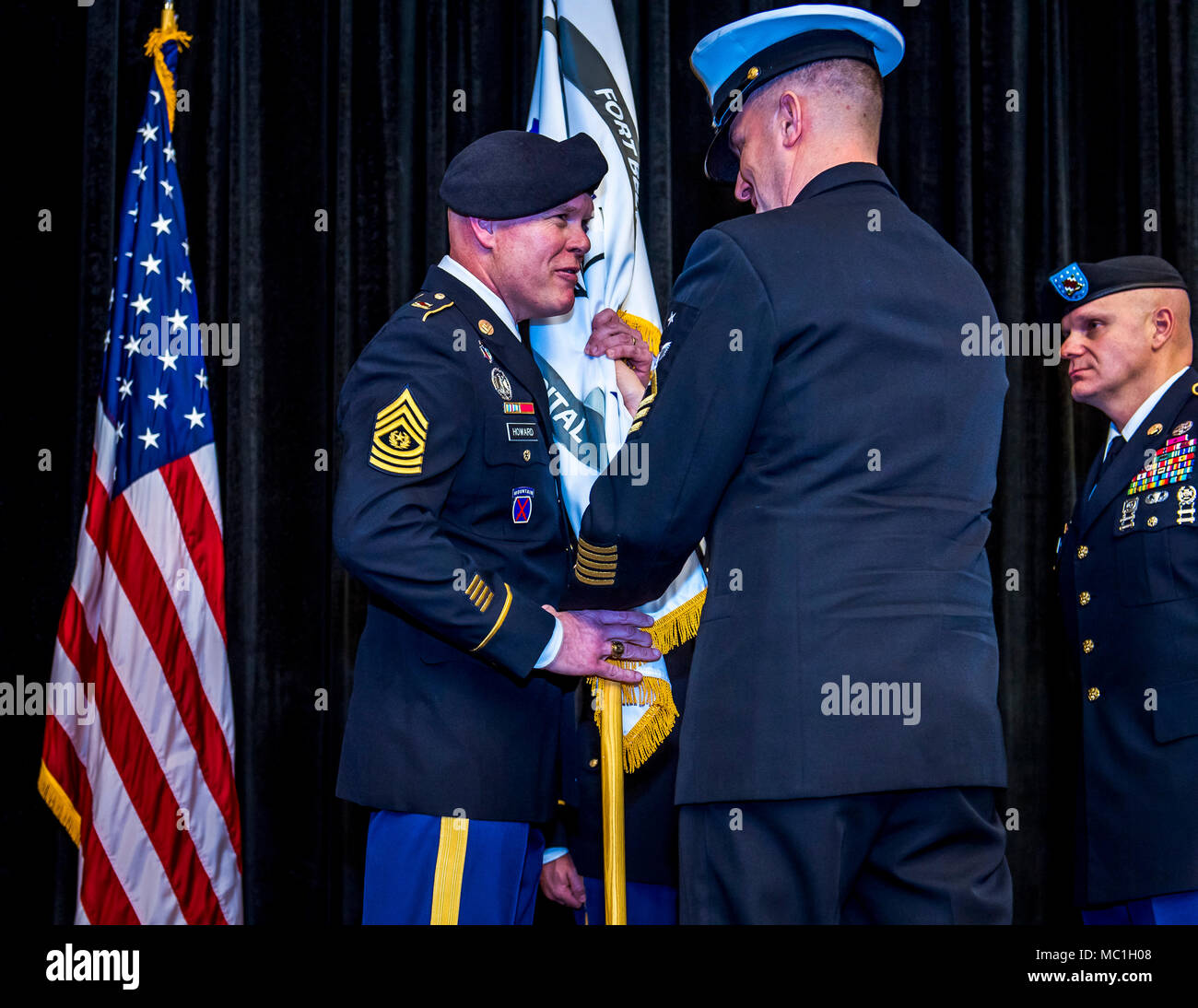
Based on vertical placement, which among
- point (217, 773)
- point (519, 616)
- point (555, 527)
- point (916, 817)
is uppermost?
point (555, 527)

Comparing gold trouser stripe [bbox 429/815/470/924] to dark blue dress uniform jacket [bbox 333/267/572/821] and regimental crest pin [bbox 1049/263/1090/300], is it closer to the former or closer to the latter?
dark blue dress uniform jacket [bbox 333/267/572/821]

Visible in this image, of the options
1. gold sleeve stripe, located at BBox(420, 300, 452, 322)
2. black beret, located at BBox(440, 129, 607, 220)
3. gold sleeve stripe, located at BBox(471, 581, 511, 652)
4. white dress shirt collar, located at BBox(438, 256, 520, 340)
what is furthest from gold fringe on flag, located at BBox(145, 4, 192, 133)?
gold sleeve stripe, located at BBox(471, 581, 511, 652)

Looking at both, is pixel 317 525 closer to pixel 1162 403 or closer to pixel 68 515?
pixel 68 515

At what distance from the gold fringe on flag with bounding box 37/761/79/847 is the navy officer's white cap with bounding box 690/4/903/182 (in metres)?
2.25

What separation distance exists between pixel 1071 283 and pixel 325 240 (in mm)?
1917

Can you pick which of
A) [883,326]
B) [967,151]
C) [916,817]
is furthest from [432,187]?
[916,817]

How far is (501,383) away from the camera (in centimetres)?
181

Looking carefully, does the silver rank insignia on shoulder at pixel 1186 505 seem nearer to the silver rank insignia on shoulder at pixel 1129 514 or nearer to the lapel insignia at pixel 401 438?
the silver rank insignia on shoulder at pixel 1129 514

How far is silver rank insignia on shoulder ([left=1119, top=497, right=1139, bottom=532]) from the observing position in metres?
2.47

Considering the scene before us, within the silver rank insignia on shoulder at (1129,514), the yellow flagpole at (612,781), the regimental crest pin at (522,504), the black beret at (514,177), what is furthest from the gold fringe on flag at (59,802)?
the silver rank insignia on shoulder at (1129,514)

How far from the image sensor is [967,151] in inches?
127

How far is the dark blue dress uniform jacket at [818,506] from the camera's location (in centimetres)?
127

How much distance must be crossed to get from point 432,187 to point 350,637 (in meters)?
1.23
